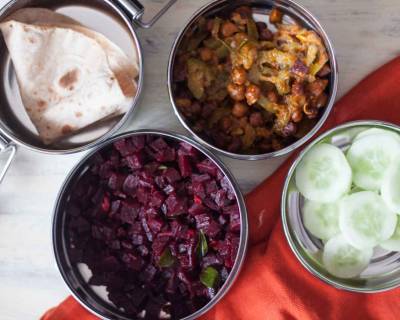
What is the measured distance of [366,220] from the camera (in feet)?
4.86

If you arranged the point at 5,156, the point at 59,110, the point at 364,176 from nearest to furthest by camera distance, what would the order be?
the point at 364,176, the point at 59,110, the point at 5,156

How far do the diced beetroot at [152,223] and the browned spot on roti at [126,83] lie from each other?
0.47 feet

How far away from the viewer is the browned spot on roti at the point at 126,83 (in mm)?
1673

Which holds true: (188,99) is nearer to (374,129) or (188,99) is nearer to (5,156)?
(374,129)

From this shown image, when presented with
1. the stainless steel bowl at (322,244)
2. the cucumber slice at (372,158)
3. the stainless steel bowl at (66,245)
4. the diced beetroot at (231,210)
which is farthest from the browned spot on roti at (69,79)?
the cucumber slice at (372,158)

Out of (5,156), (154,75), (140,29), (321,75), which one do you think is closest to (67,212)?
(5,156)

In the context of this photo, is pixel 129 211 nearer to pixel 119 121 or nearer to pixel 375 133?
pixel 119 121

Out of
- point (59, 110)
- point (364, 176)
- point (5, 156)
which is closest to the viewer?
point (364, 176)

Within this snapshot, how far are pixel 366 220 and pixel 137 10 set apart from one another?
0.84 meters

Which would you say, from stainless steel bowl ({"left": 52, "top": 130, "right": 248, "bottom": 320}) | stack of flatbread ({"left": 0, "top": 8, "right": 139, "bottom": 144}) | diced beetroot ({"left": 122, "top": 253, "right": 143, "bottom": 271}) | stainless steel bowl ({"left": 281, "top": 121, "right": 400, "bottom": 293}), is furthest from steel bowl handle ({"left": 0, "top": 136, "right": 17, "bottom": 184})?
stainless steel bowl ({"left": 281, "top": 121, "right": 400, "bottom": 293})

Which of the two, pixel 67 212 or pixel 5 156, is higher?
pixel 5 156

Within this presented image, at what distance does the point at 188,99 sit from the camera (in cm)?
161

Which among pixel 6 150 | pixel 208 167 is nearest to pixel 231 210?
pixel 208 167

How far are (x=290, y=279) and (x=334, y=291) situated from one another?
0.42 ft
